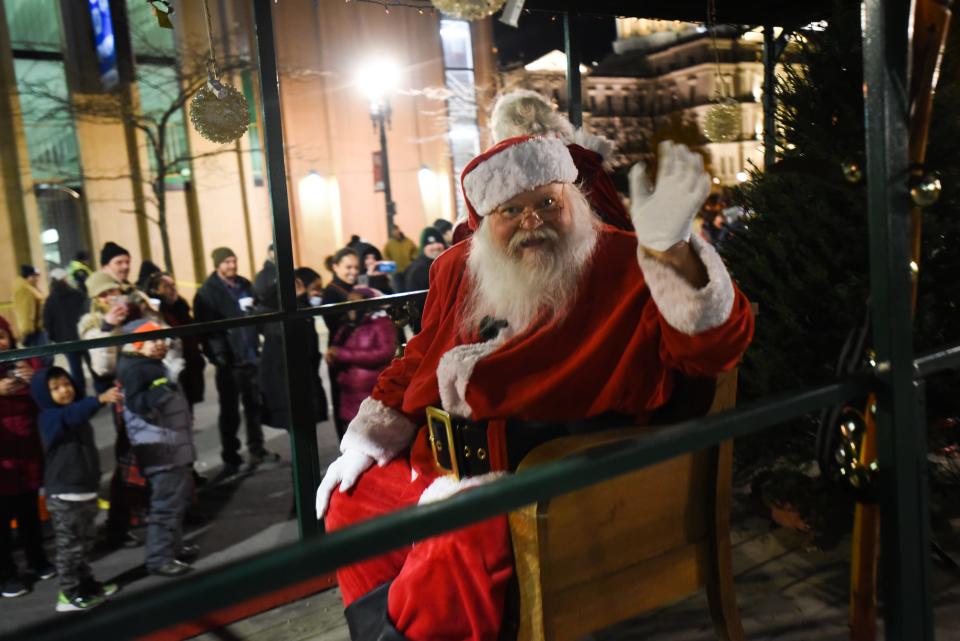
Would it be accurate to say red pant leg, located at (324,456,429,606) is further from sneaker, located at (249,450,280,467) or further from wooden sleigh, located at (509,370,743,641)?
sneaker, located at (249,450,280,467)

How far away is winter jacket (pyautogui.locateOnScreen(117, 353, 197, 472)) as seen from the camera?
3924 millimetres

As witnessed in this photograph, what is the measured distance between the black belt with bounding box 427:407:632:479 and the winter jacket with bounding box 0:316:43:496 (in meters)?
2.55

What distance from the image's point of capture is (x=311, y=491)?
3.31 m

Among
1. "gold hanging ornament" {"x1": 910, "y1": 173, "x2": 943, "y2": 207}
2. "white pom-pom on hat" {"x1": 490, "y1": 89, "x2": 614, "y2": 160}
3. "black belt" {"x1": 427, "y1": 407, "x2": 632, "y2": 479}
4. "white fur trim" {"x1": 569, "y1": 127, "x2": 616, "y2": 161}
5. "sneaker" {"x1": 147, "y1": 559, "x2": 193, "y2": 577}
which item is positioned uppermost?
"white pom-pom on hat" {"x1": 490, "y1": 89, "x2": 614, "y2": 160}

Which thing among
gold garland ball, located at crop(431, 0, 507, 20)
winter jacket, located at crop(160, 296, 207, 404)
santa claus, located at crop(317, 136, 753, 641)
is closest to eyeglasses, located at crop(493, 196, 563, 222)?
santa claus, located at crop(317, 136, 753, 641)

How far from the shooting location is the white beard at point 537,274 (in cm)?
227

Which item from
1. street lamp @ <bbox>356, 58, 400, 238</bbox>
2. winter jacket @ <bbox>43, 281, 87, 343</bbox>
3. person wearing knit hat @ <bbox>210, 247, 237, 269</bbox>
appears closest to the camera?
person wearing knit hat @ <bbox>210, 247, 237, 269</bbox>

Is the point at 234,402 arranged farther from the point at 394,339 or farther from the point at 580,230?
the point at 580,230

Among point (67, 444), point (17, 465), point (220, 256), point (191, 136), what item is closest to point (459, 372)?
point (67, 444)

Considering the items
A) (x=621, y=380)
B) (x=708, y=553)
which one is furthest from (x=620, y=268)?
(x=708, y=553)

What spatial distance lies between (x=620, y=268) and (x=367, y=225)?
16110mm

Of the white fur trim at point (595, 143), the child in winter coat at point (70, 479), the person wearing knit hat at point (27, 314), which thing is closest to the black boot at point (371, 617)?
the white fur trim at point (595, 143)

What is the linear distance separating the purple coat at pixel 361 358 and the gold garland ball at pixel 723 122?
92.5 inches

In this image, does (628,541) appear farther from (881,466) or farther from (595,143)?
(595,143)
